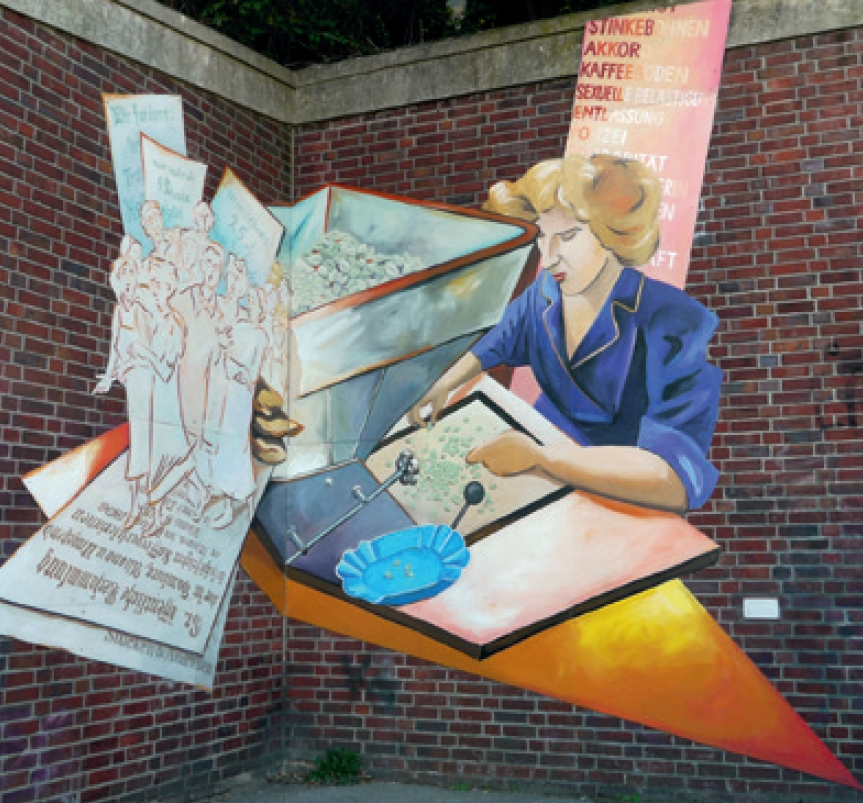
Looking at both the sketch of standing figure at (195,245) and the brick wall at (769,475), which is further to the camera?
the sketch of standing figure at (195,245)

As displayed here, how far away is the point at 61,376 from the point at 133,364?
498mm

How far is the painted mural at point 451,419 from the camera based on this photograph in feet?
19.5

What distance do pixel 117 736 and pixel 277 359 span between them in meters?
2.64

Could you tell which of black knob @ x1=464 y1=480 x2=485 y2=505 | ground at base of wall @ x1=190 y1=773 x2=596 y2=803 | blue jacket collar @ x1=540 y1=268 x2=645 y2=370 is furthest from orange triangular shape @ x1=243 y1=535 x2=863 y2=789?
blue jacket collar @ x1=540 y1=268 x2=645 y2=370

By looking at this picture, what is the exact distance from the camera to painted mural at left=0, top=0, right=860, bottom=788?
593cm

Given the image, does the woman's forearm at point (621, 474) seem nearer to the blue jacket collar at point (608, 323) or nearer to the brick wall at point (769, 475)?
the brick wall at point (769, 475)

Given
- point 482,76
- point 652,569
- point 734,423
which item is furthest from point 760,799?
point 482,76

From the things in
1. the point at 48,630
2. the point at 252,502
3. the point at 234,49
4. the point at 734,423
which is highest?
the point at 234,49

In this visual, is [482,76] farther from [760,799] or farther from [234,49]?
[760,799]

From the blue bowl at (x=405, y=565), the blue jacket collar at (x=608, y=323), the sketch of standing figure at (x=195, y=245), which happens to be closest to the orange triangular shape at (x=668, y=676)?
the blue bowl at (x=405, y=565)

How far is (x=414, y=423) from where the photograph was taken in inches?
267

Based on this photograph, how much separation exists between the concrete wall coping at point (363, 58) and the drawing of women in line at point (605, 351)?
83 cm

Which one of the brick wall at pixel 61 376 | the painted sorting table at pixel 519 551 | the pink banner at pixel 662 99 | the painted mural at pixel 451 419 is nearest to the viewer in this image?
the brick wall at pixel 61 376

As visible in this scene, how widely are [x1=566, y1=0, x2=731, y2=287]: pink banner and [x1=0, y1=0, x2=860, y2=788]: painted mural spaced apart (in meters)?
0.01
